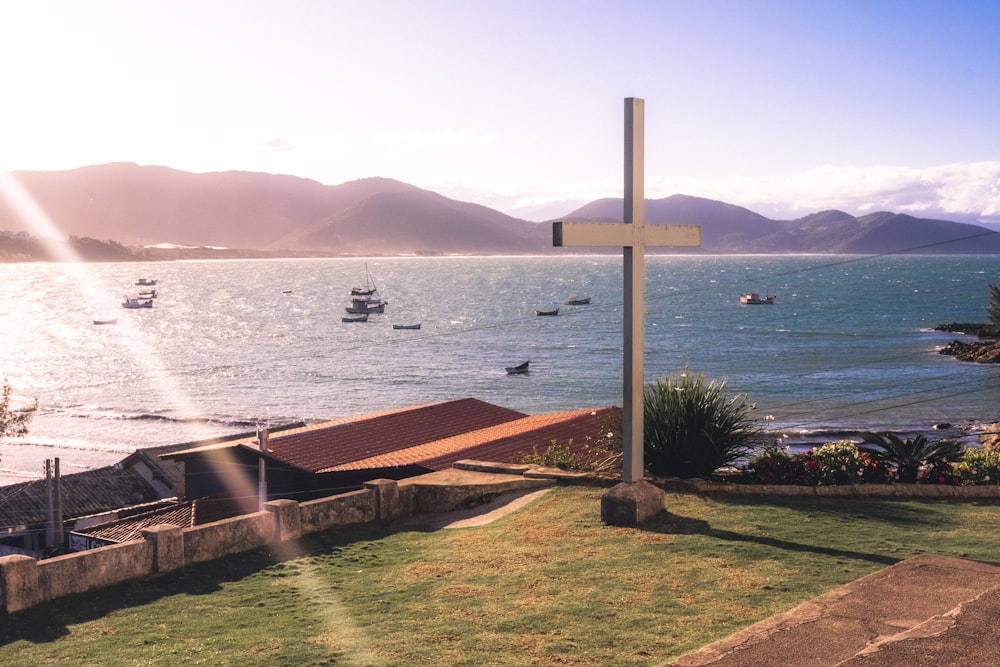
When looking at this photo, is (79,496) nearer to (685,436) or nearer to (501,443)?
(501,443)

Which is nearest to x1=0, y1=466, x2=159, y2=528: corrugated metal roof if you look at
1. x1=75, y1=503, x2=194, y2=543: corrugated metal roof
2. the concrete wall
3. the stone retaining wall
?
x1=75, y1=503, x2=194, y2=543: corrugated metal roof

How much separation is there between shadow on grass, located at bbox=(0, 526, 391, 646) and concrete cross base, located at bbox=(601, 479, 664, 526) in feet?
9.13

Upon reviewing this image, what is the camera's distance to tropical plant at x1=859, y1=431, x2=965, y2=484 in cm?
1376

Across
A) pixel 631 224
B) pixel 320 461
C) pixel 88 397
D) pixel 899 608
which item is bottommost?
pixel 88 397

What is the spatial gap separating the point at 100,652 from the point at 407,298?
608 feet

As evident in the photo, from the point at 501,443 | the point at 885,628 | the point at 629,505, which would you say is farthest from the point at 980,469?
the point at 501,443

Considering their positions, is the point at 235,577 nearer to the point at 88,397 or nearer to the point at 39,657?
the point at 39,657

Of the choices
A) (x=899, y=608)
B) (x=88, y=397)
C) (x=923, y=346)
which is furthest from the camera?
(x=923, y=346)

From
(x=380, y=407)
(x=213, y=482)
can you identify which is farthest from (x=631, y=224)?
(x=380, y=407)

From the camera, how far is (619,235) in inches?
439

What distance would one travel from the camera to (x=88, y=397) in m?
79.1

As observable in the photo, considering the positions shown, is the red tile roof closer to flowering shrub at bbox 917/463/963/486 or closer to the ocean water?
flowering shrub at bbox 917/463/963/486

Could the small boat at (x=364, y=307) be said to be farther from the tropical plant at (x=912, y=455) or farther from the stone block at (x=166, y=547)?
the stone block at (x=166, y=547)

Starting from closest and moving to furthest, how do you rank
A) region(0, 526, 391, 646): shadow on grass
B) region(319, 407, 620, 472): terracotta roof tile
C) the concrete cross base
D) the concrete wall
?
region(0, 526, 391, 646): shadow on grass, the concrete wall, the concrete cross base, region(319, 407, 620, 472): terracotta roof tile
